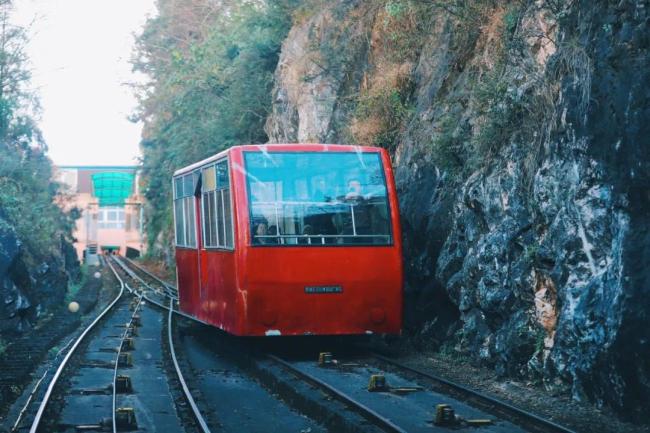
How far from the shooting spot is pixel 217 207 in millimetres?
16469

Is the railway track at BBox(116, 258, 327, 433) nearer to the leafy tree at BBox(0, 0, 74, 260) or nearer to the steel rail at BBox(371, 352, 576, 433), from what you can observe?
the steel rail at BBox(371, 352, 576, 433)

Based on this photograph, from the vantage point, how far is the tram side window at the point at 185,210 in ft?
62.3

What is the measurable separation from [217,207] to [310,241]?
1.97 meters

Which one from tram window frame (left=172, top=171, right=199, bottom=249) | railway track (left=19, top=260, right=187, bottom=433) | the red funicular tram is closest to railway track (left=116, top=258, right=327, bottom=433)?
railway track (left=19, top=260, right=187, bottom=433)

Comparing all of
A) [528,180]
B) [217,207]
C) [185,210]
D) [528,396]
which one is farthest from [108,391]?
[185,210]

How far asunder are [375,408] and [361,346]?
6.52m

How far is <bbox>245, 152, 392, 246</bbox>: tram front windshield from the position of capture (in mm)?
15250

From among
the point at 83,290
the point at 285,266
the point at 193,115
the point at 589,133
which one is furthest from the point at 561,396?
the point at 83,290

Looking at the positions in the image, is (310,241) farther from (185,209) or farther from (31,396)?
(185,209)

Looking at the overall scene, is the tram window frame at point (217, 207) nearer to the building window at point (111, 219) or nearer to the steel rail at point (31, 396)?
the steel rail at point (31, 396)

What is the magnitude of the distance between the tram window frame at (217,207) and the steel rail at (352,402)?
7.72ft

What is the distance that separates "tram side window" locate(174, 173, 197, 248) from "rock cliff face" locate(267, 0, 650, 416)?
12.9 feet

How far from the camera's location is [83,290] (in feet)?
136

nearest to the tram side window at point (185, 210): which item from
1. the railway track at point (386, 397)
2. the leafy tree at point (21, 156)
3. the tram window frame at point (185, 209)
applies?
the tram window frame at point (185, 209)
